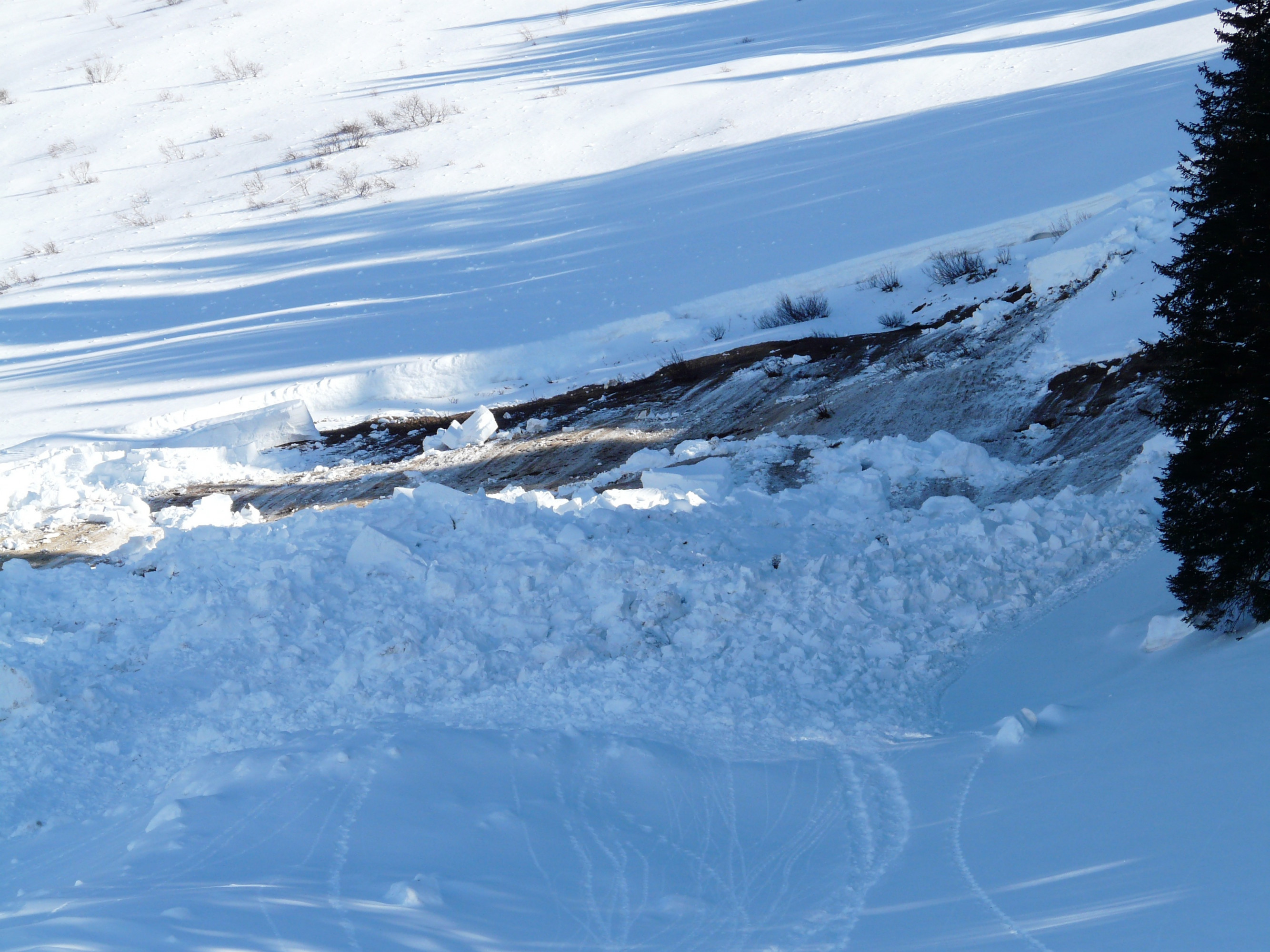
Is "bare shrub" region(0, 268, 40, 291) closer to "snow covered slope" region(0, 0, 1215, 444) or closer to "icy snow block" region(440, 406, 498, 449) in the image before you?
"snow covered slope" region(0, 0, 1215, 444)

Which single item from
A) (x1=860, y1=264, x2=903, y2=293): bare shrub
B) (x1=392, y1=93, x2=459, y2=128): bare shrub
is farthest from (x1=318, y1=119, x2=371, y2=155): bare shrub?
(x1=860, y1=264, x2=903, y2=293): bare shrub

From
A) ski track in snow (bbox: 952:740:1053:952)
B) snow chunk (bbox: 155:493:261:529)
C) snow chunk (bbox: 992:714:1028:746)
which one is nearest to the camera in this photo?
ski track in snow (bbox: 952:740:1053:952)

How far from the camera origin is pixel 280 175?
2353 cm

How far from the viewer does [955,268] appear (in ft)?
47.1

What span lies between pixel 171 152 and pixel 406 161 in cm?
720

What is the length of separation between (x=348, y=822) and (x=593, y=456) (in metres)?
7.72

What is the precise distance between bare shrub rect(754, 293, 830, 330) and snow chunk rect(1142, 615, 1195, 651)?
374 inches

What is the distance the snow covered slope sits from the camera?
15.8m

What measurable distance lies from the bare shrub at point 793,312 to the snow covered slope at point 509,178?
0.39 m

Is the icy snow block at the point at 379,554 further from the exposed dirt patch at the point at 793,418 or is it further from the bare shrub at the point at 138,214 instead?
the bare shrub at the point at 138,214

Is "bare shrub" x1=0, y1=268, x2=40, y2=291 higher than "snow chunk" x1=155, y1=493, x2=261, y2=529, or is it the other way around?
"bare shrub" x1=0, y1=268, x2=40, y2=291

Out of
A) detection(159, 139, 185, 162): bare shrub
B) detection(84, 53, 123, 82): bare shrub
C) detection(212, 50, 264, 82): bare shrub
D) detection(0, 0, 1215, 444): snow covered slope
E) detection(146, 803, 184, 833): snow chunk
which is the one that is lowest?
detection(146, 803, 184, 833): snow chunk

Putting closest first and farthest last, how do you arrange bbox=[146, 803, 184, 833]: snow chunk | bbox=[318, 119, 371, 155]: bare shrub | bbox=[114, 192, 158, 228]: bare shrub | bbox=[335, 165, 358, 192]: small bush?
bbox=[146, 803, 184, 833]: snow chunk, bbox=[335, 165, 358, 192]: small bush, bbox=[114, 192, 158, 228]: bare shrub, bbox=[318, 119, 371, 155]: bare shrub

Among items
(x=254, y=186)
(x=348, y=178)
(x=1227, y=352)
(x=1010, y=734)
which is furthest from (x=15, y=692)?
(x=254, y=186)
